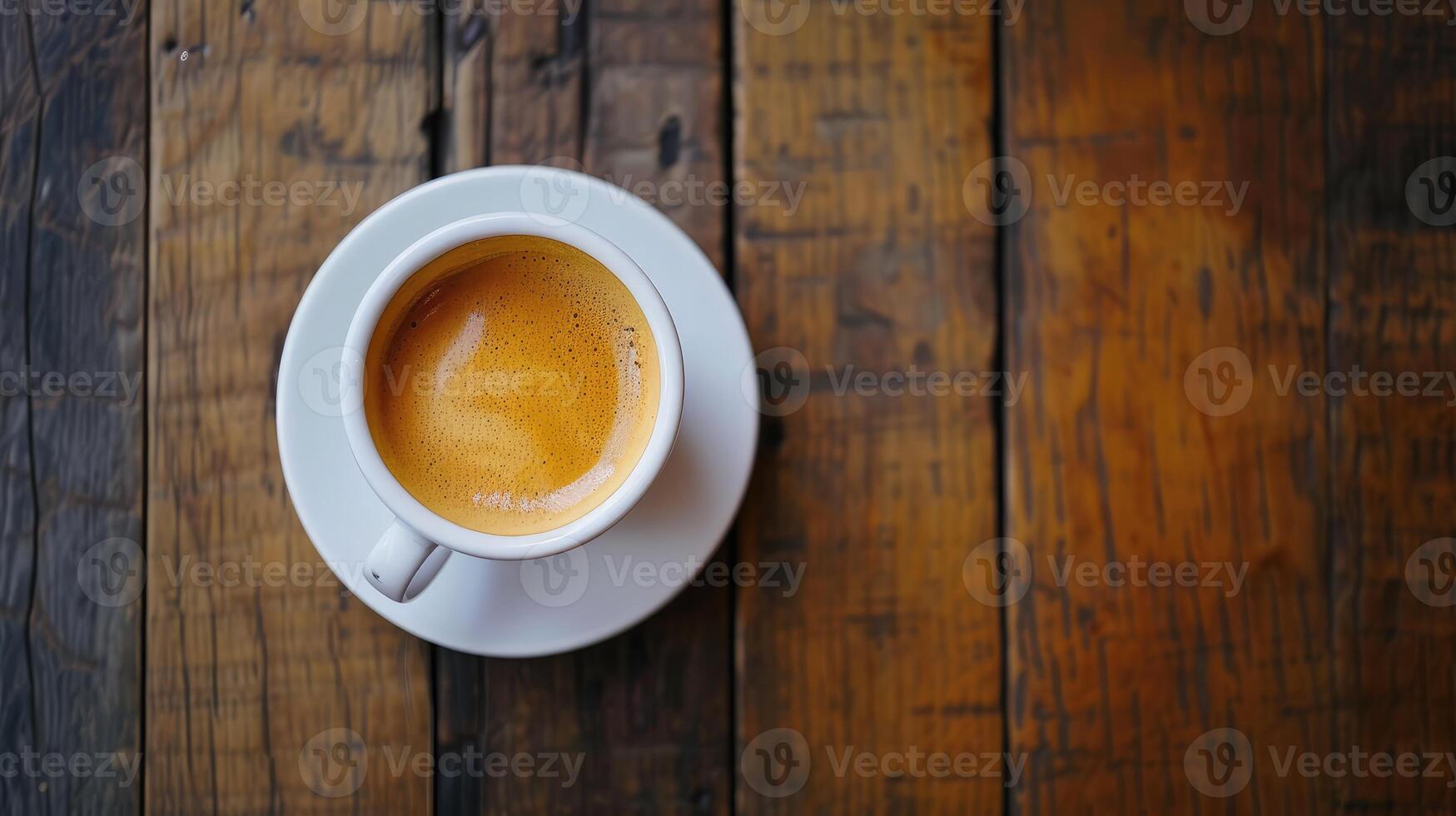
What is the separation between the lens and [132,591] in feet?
2.89

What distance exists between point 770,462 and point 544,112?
395mm
